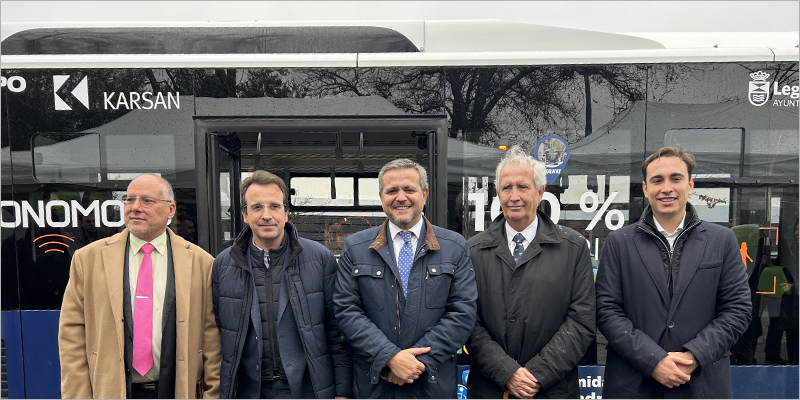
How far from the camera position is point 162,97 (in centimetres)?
313

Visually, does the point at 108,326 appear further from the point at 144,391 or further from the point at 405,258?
the point at 405,258

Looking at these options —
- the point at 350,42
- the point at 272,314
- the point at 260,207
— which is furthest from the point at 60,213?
the point at 350,42

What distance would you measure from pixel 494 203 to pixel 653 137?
1141 mm

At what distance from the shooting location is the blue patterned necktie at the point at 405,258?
2154mm

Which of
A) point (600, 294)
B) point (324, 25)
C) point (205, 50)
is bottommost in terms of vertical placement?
point (600, 294)

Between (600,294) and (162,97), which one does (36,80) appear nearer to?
(162,97)

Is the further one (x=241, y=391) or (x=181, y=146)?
(x=181, y=146)

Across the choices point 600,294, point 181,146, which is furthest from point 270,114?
point 600,294

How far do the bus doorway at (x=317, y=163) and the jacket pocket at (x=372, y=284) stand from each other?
1131mm

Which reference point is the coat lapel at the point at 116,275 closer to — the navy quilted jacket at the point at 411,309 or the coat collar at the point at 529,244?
the navy quilted jacket at the point at 411,309

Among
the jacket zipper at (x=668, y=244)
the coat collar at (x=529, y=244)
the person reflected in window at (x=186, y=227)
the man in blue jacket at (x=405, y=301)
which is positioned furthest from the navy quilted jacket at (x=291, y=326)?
the jacket zipper at (x=668, y=244)

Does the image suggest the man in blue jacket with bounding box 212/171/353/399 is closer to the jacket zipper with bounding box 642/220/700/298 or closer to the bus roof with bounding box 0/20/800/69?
the bus roof with bounding box 0/20/800/69

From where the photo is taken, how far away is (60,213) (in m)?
3.13

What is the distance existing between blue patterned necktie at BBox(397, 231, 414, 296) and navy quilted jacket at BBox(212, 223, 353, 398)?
349mm
